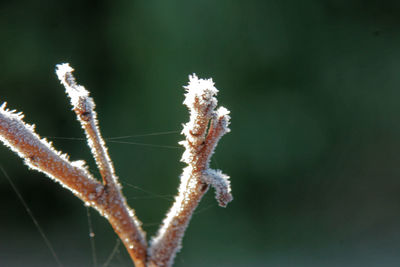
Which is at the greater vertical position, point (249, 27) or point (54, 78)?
point (249, 27)

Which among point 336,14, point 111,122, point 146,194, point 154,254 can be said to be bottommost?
point 154,254

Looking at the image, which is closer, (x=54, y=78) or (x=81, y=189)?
(x=81, y=189)

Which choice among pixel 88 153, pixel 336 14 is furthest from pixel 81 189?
pixel 336 14

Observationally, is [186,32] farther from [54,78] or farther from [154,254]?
[154,254]
